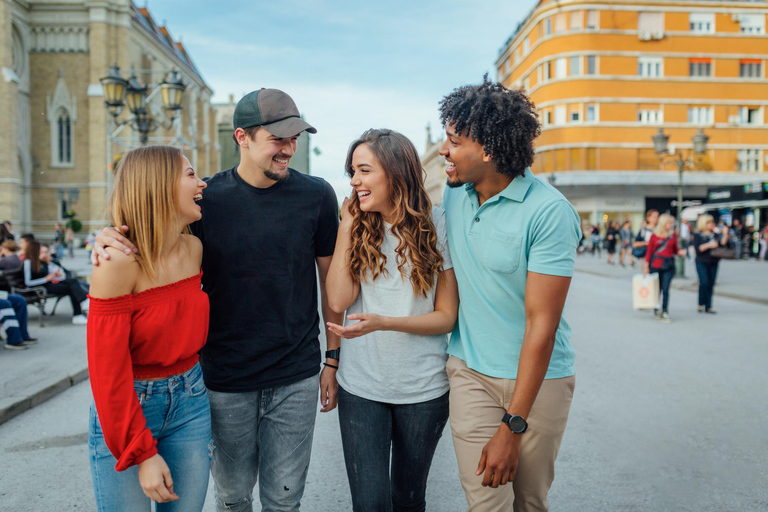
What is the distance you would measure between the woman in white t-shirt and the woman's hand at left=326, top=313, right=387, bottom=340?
4.8 inches

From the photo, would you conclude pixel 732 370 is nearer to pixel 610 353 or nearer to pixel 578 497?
pixel 610 353

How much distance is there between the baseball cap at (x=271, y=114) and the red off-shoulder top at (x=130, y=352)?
84 centimetres

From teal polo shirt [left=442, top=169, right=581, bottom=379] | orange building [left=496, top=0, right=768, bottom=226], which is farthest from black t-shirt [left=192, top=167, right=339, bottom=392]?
orange building [left=496, top=0, right=768, bottom=226]

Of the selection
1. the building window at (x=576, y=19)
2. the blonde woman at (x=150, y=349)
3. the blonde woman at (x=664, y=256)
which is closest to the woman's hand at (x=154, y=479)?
the blonde woman at (x=150, y=349)

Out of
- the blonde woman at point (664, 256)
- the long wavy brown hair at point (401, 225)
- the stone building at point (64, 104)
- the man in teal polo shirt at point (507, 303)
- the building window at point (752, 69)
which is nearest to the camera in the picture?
the man in teal polo shirt at point (507, 303)

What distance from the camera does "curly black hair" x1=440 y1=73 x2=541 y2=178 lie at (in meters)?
2.33

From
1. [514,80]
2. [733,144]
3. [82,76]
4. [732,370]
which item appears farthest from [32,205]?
[733,144]

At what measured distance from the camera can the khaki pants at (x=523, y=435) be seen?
2318mm

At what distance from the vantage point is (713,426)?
5059mm

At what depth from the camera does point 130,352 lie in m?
2.08

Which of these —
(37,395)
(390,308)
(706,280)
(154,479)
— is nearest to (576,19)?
(706,280)

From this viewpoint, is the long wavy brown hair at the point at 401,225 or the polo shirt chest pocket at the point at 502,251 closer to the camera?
the polo shirt chest pocket at the point at 502,251

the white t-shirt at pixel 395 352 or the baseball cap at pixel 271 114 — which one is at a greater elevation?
the baseball cap at pixel 271 114

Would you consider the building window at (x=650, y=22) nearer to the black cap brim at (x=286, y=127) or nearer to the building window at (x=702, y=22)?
the building window at (x=702, y=22)
